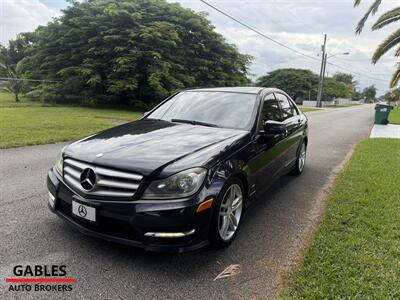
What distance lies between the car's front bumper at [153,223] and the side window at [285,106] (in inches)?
114

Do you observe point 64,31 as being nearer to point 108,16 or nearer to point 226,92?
point 108,16

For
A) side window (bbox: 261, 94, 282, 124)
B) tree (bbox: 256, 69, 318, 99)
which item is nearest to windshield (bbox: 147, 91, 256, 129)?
side window (bbox: 261, 94, 282, 124)

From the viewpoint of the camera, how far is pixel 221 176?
2789 millimetres

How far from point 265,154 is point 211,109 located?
0.94 metres

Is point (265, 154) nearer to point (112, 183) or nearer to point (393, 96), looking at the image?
point (112, 183)

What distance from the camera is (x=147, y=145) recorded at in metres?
2.98

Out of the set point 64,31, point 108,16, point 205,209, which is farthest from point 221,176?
point 64,31

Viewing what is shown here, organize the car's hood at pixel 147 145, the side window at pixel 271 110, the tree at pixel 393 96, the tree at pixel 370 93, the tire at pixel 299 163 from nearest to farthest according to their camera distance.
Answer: the car's hood at pixel 147 145, the side window at pixel 271 110, the tire at pixel 299 163, the tree at pixel 393 96, the tree at pixel 370 93

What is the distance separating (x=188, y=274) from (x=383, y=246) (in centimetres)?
204

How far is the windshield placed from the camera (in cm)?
383

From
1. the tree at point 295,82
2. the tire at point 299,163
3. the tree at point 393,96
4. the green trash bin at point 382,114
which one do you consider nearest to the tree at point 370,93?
the tree at point 393,96

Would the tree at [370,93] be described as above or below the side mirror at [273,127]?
above

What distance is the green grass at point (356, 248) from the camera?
245 centimetres

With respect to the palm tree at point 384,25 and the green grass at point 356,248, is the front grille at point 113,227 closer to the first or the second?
the green grass at point 356,248
